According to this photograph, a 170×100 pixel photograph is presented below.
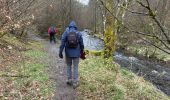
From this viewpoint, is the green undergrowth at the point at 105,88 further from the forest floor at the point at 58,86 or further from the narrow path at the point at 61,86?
Answer: the narrow path at the point at 61,86

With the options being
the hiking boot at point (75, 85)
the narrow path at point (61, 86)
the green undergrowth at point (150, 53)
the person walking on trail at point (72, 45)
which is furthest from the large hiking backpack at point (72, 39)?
the green undergrowth at point (150, 53)

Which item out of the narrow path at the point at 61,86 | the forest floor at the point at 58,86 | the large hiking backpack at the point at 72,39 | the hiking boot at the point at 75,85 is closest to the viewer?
the forest floor at the point at 58,86

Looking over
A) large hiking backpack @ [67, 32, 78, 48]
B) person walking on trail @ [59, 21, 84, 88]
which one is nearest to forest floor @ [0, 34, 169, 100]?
person walking on trail @ [59, 21, 84, 88]

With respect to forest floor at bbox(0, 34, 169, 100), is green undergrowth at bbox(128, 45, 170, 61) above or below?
below

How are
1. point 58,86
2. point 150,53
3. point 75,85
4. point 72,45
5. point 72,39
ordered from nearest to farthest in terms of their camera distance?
point 72,39 → point 72,45 → point 75,85 → point 58,86 → point 150,53

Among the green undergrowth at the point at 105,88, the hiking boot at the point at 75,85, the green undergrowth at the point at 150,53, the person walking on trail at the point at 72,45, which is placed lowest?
the green undergrowth at the point at 150,53

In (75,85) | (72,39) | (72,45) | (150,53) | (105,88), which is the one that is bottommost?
(150,53)

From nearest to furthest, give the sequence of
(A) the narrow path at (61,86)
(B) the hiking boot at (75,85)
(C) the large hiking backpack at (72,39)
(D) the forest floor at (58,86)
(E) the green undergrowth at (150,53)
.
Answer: (D) the forest floor at (58,86) → (A) the narrow path at (61,86) → (C) the large hiking backpack at (72,39) → (B) the hiking boot at (75,85) → (E) the green undergrowth at (150,53)

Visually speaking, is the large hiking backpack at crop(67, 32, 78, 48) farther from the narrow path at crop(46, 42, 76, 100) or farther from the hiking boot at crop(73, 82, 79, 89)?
the narrow path at crop(46, 42, 76, 100)

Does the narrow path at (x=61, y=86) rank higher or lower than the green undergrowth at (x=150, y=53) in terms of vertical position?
higher

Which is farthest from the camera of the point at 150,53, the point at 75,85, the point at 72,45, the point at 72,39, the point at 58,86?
the point at 150,53

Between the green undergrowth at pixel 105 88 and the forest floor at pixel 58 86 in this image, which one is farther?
the green undergrowth at pixel 105 88

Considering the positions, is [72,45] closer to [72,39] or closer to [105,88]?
[72,39]

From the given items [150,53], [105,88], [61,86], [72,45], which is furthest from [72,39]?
[150,53]
